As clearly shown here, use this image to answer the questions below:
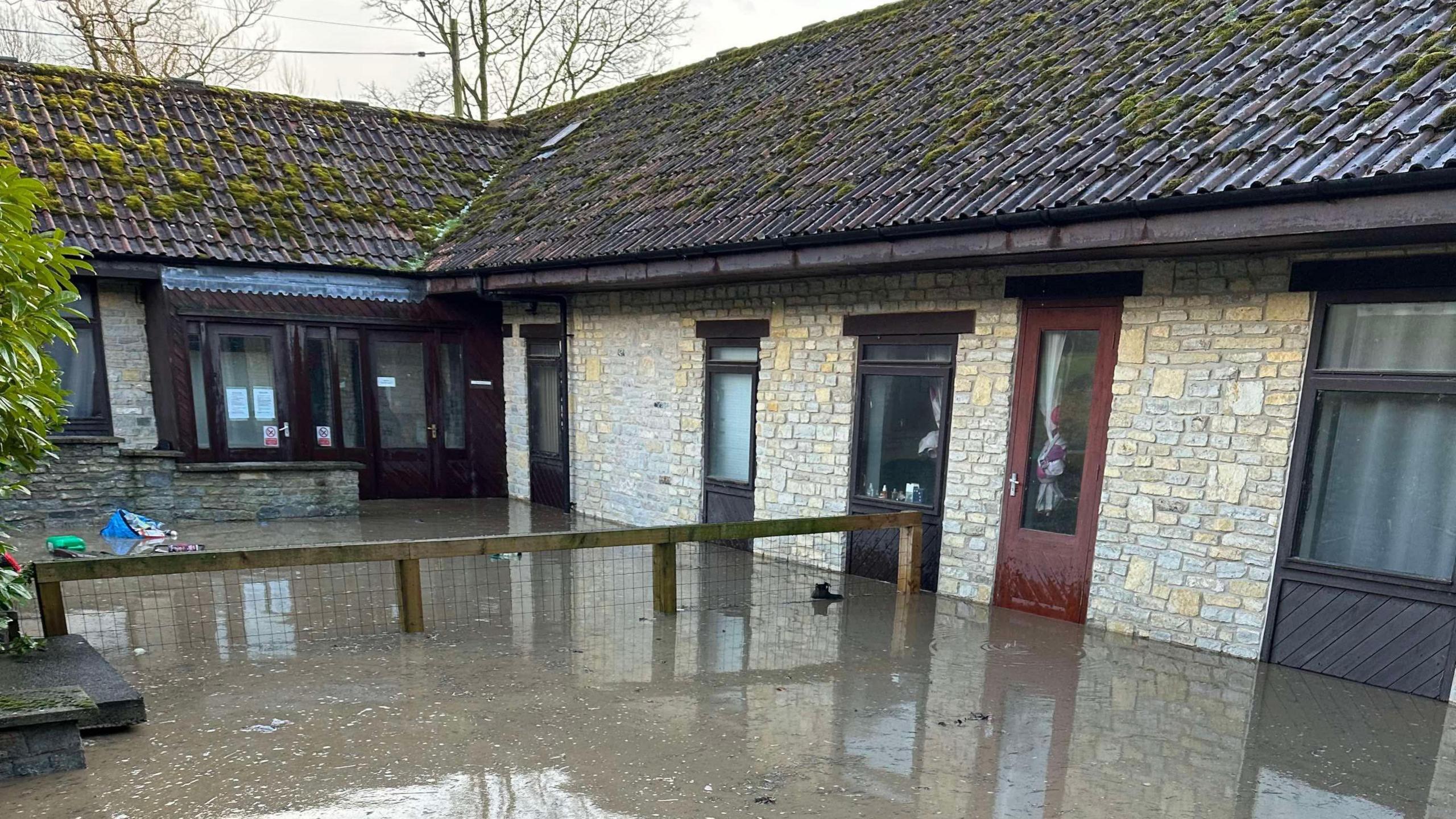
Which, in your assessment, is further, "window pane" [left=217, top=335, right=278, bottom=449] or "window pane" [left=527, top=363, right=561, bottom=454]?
"window pane" [left=527, top=363, right=561, bottom=454]

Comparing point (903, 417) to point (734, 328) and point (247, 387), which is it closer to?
point (734, 328)

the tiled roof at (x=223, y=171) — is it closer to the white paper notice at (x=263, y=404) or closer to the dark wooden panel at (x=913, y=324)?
the white paper notice at (x=263, y=404)

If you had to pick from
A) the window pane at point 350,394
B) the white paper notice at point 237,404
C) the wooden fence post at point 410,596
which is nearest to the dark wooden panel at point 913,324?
the wooden fence post at point 410,596

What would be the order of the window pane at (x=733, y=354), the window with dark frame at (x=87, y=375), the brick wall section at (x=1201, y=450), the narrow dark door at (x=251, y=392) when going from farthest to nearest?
1. the narrow dark door at (x=251, y=392)
2. the window with dark frame at (x=87, y=375)
3. the window pane at (x=733, y=354)
4. the brick wall section at (x=1201, y=450)

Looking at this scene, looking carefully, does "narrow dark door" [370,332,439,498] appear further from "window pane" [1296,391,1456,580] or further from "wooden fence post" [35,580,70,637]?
"window pane" [1296,391,1456,580]

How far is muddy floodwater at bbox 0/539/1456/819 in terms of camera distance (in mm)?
3797

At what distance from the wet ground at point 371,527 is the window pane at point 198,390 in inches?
43.1

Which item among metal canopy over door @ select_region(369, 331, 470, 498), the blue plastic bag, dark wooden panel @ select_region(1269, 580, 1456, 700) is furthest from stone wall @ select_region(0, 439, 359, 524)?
dark wooden panel @ select_region(1269, 580, 1456, 700)

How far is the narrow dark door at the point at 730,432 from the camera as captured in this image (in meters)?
8.98

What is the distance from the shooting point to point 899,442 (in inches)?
305

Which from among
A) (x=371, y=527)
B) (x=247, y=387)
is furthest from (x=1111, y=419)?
(x=247, y=387)

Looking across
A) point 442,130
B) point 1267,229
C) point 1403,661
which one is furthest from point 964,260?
point 442,130

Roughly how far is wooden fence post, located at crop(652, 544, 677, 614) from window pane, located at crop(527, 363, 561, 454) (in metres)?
4.95

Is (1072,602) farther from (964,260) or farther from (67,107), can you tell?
(67,107)
